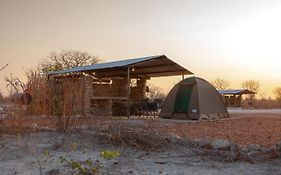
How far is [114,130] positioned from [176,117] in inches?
362

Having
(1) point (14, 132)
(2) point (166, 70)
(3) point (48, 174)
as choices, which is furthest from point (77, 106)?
(2) point (166, 70)

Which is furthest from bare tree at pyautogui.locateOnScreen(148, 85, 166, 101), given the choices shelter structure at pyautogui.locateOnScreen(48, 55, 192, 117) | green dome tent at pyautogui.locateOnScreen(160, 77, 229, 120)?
green dome tent at pyautogui.locateOnScreen(160, 77, 229, 120)

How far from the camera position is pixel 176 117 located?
15703 mm

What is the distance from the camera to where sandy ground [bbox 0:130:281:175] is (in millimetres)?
4660

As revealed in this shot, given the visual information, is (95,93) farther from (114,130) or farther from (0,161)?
(0,161)

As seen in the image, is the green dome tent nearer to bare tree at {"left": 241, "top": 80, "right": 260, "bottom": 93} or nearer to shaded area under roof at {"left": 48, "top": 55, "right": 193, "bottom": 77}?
shaded area under roof at {"left": 48, "top": 55, "right": 193, "bottom": 77}

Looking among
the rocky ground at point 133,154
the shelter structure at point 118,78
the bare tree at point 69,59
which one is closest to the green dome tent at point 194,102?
the shelter structure at point 118,78

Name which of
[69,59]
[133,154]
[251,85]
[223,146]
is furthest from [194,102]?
[251,85]

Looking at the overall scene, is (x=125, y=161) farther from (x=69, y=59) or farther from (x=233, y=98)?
(x=233, y=98)

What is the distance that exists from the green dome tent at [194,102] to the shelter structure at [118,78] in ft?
5.91

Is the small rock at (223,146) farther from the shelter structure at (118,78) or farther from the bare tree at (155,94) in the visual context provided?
the bare tree at (155,94)

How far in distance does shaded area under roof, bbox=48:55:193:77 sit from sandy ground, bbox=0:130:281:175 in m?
9.86

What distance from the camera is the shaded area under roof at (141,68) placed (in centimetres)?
1636

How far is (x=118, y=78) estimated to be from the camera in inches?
807
